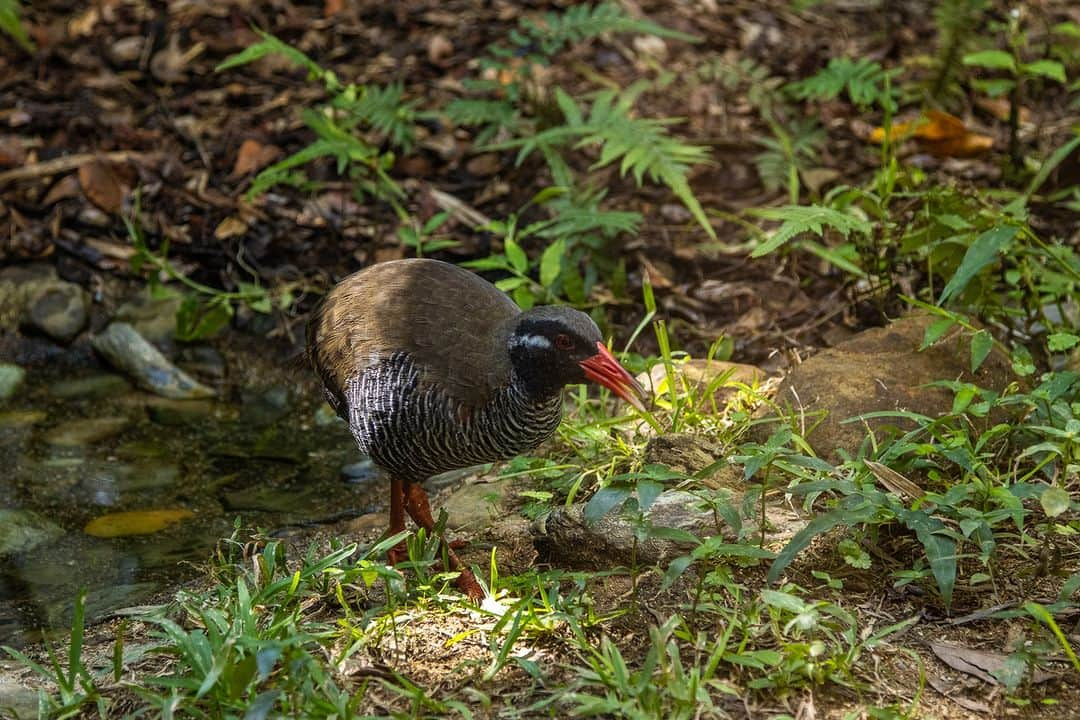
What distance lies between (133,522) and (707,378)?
2546 millimetres

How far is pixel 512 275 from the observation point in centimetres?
658

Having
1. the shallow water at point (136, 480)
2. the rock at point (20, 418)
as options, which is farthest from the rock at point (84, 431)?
the rock at point (20, 418)

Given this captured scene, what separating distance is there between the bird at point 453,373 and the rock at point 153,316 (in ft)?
7.88

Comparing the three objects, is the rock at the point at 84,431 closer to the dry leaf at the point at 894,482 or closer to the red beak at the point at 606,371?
the red beak at the point at 606,371

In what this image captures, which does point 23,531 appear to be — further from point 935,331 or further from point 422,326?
point 935,331

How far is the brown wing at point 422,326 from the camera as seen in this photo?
14.0ft

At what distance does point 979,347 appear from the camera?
4445 millimetres

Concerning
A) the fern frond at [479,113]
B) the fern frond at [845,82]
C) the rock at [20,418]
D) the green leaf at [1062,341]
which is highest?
the fern frond at [845,82]

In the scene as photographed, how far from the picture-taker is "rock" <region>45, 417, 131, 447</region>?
5840 mm

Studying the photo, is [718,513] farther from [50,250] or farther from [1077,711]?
[50,250]

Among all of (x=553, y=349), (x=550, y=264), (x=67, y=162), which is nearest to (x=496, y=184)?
(x=550, y=264)

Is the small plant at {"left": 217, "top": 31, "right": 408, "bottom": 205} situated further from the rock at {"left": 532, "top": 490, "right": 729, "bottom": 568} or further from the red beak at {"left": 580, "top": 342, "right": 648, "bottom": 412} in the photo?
the rock at {"left": 532, "top": 490, "right": 729, "bottom": 568}

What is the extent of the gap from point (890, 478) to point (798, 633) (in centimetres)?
74

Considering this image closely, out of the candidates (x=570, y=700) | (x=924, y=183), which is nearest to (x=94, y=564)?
(x=570, y=700)
